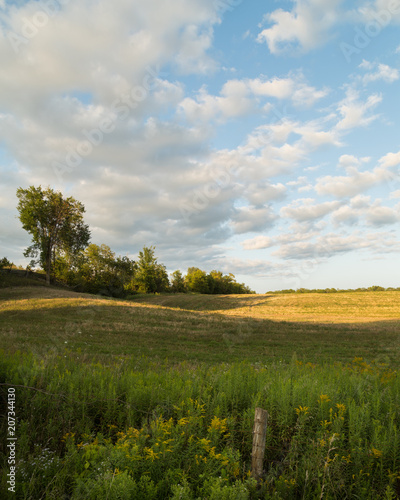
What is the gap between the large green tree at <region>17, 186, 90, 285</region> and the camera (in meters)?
56.6

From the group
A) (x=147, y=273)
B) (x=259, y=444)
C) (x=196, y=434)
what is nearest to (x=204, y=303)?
(x=147, y=273)

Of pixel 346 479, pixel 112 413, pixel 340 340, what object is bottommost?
pixel 340 340

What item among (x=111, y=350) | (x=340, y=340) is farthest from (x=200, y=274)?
(x=111, y=350)

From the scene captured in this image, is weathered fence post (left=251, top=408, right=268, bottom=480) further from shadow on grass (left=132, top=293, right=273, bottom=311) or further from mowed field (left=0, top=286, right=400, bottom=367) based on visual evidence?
shadow on grass (left=132, top=293, right=273, bottom=311)

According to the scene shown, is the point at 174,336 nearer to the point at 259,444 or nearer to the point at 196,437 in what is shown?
the point at 196,437

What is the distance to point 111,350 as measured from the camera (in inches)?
637

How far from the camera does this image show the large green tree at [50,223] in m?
56.6

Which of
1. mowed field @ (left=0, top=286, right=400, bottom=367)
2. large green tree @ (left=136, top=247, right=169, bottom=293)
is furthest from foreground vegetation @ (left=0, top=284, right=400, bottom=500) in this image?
large green tree @ (left=136, top=247, right=169, bottom=293)

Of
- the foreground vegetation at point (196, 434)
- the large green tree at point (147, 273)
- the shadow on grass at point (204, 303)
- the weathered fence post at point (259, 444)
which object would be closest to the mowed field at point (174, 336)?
the foreground vegetation at point (196, 434)

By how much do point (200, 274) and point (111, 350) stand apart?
78790mm

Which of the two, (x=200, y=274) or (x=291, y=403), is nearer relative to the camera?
(x=291, y=403)

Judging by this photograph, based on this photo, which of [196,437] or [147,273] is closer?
[196,437]

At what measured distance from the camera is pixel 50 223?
59031mm

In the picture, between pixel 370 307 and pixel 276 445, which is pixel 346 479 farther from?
pixel 370 307
